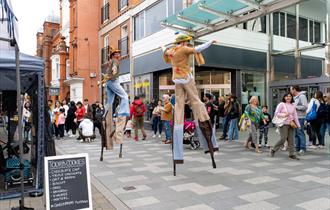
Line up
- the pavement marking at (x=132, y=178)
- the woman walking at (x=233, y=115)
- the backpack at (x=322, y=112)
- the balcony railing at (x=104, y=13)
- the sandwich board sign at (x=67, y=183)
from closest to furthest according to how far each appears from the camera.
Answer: the sandwich board sign at (x=67, y=183) < the pavement marking at (x=132, y=178) < the backpack at (x=322, y=112) < the woman walking at (x=233, y=115) < the balcony railing at (x=104, y=13)

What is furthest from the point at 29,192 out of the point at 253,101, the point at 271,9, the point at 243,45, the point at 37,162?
the point at 243,45

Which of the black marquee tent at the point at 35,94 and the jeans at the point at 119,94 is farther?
the jeans at the point at 119,94

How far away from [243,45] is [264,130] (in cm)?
754

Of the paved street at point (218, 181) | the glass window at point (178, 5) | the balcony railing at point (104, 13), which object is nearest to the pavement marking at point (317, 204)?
the paved street at point (218, 181)

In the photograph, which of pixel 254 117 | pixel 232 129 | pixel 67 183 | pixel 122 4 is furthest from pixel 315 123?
pixel 122 4

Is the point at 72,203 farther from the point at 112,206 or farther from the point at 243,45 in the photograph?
the point at 243,45

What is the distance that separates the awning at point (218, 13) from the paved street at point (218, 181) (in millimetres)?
3824

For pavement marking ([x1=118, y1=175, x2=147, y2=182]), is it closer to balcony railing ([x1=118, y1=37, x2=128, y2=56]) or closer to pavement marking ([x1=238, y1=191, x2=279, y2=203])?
pavement marking ([x1=238, y1=191, x2=279, y2=203])

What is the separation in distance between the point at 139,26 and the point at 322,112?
12.1 meters

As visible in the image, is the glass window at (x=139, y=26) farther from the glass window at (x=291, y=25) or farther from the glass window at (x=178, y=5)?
the glass window at (x=291, y=25)

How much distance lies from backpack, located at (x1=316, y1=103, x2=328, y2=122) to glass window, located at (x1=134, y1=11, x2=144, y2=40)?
11.3 m

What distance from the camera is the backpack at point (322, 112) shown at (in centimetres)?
909

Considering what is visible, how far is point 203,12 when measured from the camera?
959cm

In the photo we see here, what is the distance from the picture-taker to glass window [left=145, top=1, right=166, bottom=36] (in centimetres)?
1618
